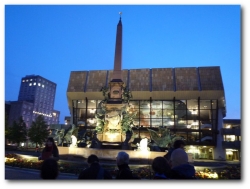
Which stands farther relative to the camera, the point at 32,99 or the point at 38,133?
the point at 32,99

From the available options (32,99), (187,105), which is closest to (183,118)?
(187,105)

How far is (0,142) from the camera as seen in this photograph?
323 inches

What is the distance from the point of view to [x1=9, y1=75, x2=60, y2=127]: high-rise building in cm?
6494

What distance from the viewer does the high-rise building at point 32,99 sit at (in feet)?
213

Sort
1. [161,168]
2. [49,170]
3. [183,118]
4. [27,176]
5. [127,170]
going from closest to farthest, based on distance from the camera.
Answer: [49,170], [161,168], [127,170], [27,176], [183,118]

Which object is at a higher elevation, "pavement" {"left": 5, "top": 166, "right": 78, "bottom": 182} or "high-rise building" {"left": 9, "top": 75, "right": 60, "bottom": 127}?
"high-rise building" {"left": 9, "top": 75, "right": 60, "bottom": 127}

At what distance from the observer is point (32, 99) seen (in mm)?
71875

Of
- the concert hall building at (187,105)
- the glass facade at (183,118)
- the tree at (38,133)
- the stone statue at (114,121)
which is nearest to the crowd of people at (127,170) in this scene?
the stone statue at (114,121)

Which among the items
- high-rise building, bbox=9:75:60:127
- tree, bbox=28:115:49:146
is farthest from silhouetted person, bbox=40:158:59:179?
high-rise building, bbox=9:75:60:127

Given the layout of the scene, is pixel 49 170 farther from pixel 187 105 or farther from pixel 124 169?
pixel 187 105

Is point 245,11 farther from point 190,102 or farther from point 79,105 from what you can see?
point 79,105

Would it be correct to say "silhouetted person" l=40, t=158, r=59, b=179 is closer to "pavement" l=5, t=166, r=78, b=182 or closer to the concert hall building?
"pavement" l=5, t=166, r=78, b=182

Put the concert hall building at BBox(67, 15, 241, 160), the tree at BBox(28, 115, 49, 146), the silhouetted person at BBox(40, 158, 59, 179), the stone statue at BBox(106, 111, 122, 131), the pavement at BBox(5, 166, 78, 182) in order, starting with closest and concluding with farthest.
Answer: the silhouetted person at BBox(40, 158, 59, 179), the pavement at BBox(5, 166, 78, 182), the stone statue at BBox(106, 111, 122, 131), the concert hall building at BBox(67, 15, 241, 160), the tree at BBox(28, 115, 49, 146)

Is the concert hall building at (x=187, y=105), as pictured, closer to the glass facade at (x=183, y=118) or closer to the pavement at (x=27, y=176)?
the glass facade at (x=183, y=118)
